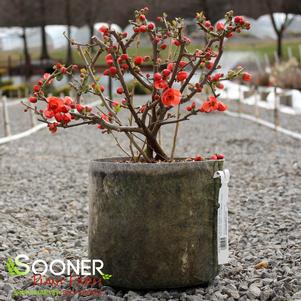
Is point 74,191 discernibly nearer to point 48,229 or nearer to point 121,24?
point 48,229

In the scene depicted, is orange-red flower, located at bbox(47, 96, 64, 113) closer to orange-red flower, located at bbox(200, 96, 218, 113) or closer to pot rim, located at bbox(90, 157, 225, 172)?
pot rim, located at bbox(90, 157, 225, 172)

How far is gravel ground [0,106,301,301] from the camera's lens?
10.6 ft

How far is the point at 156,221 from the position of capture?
3.04 meters

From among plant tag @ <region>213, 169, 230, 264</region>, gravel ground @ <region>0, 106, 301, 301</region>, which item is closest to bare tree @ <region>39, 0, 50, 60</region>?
→ gravel ground @ <region>0, 106, 301, 301</region>

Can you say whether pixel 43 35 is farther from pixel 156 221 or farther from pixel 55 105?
pixel 156 221

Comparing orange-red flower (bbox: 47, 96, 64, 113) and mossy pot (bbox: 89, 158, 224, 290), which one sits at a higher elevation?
orange-red flower (bbox: 47, 96, 64, 113)

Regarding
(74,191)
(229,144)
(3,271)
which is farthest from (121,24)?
(3,271)

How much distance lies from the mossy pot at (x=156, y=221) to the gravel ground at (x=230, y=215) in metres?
0.11

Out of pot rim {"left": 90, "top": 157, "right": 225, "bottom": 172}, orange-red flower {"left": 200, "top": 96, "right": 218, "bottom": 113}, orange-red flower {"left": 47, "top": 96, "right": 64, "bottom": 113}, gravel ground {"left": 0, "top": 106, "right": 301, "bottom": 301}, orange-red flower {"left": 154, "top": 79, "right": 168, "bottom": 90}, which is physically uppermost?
orange-red flower {"left": 154, "top": 79, "right": 168, "bottom": 90}

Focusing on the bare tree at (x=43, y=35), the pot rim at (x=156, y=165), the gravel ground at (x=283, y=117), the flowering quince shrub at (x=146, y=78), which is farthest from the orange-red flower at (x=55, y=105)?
the bare tree at (x=43, y=35)

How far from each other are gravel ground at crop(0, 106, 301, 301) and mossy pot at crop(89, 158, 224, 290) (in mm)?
110

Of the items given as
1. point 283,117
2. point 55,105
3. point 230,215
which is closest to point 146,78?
point 55,105

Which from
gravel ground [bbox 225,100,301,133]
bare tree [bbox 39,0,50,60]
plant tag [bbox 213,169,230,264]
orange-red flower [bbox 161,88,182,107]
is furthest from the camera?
bare tree [bbox 39,0,50,60]

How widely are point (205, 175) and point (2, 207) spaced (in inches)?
117
